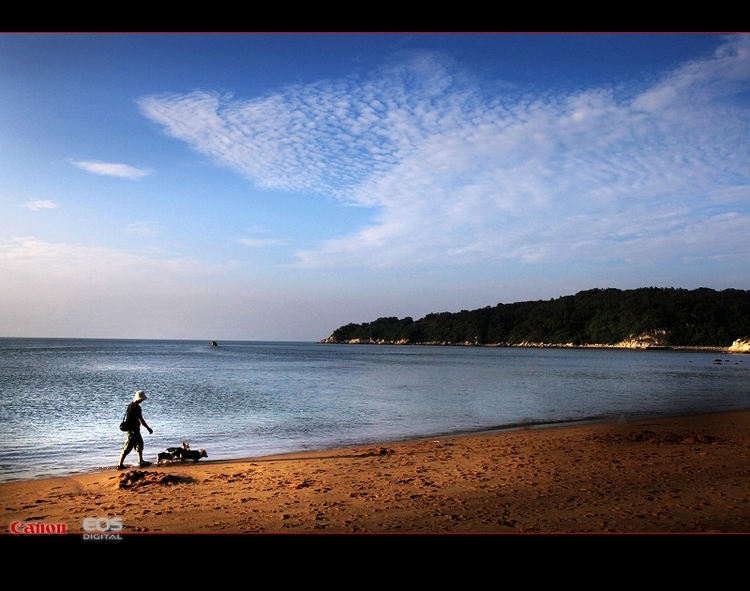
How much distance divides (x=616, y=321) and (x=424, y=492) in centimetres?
14111

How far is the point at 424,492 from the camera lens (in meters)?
7.48

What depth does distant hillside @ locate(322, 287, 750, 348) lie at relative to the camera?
114062 mm

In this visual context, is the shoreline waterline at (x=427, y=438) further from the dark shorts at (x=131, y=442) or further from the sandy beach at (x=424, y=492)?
the dark shorts at (x=131, y=442)

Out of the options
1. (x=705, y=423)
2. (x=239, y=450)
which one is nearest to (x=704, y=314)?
(x=705, y=423)

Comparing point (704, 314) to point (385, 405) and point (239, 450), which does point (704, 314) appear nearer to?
point (385, 405)

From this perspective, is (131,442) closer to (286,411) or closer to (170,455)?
(170,455)

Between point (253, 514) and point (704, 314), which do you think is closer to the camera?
point (253, 514)

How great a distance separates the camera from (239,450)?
39.5 ft

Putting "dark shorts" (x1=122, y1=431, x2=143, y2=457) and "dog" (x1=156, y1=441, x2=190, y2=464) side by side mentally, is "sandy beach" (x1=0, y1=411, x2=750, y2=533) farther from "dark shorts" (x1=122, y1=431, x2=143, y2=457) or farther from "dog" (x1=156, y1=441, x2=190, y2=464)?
"dark shorts" (x1=122, y1=431, x2=143, y2=457)

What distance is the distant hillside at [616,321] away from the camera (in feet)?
374

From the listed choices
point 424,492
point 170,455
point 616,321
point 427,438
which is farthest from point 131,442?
point 616,321

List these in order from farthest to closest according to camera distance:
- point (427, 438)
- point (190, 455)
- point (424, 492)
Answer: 1. point (427, 438)
2. point (190, 455)
3. point (424, 492)
